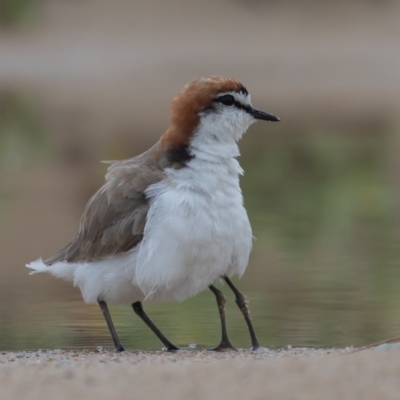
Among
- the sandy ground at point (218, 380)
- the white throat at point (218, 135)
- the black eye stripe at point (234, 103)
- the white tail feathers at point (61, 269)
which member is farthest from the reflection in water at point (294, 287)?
the sandy ground at point (218, 380)

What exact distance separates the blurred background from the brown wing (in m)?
0.91

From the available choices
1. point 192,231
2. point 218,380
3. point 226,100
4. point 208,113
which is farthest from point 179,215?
point 218,380

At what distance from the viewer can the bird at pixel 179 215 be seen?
6.80m

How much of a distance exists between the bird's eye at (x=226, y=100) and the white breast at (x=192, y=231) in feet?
1.23

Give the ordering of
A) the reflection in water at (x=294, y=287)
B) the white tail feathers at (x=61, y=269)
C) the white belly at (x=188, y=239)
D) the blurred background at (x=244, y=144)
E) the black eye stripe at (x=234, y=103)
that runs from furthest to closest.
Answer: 1. the blurred background at (x=244, y=144)
2. the reflection in water at (x=294, y=287)
3. the white tail feathers at (x=61, y=269)
4. the black eye stripe at (x=234, y=103)
5. the white belly at (x=188, y=239)

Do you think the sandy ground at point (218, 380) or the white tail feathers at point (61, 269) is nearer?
the sandy ground at point (218, 380)

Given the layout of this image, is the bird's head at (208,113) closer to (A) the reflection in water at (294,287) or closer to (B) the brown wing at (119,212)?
(B) the brown wing at (119,212)

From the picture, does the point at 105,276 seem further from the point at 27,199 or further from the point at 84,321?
the point at 27,199

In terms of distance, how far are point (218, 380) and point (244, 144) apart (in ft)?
50.5

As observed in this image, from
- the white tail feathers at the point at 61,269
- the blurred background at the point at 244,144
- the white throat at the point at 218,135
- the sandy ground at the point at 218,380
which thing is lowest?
the blurred background at the point at 244,144

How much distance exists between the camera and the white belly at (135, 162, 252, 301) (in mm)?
6773

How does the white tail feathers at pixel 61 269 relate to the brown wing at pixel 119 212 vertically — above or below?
below

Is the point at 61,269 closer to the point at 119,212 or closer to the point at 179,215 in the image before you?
the point at 119,212

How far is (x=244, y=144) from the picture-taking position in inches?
803
